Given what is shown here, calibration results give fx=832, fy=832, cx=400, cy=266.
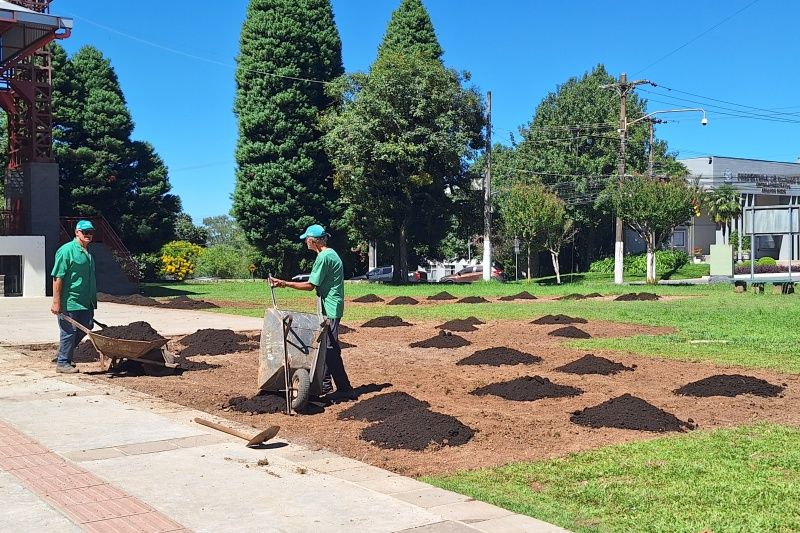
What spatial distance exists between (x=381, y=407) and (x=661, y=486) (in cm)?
341

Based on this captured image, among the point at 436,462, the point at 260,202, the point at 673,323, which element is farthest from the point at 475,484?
the point at 260,202

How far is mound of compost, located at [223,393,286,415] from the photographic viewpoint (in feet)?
29.3

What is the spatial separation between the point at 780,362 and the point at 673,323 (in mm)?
6890

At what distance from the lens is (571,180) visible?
58.3 m

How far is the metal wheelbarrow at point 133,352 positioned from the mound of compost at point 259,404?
2577mm

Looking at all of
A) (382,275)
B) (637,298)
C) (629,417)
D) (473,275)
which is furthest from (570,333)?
(473,275)

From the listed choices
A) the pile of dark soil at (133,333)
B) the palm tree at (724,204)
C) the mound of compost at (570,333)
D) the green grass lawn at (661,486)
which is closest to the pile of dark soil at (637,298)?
the mound of compost at (570,333)

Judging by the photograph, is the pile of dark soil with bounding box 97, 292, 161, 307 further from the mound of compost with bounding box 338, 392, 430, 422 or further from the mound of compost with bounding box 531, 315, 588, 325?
the mound of compost with bounding box 338, 392, 430, 422

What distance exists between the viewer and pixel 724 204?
67.9m

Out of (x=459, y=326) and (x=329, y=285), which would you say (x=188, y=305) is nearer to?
(x=459, y=326)

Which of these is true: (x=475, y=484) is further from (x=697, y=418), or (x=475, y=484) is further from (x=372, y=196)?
(x=372, y=196)

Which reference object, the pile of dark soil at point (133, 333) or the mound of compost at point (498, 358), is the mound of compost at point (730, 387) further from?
the pile of dark soil at point (133, 333)

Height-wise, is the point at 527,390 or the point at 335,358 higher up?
the point at 335,358

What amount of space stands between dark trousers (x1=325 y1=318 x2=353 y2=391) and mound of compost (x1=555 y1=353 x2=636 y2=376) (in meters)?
3.71
